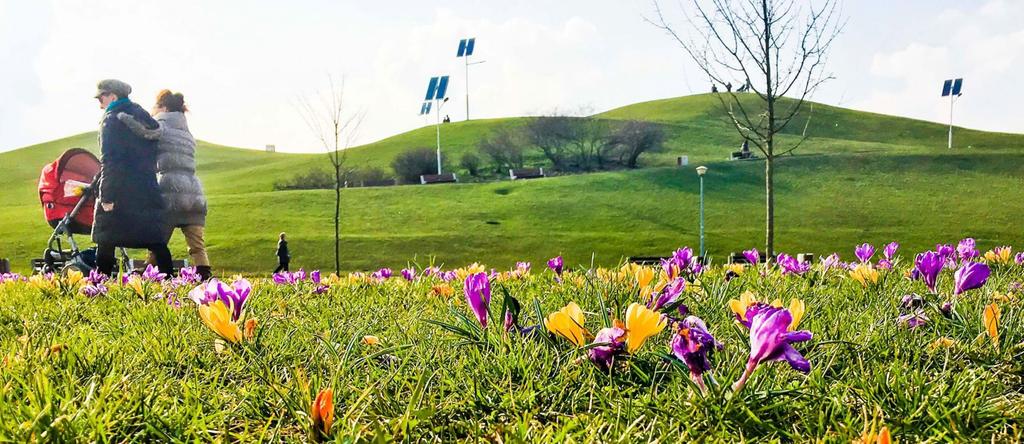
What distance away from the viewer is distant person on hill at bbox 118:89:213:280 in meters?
11.2

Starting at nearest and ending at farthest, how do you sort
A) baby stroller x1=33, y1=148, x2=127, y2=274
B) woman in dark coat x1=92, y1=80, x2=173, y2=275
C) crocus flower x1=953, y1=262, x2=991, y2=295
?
crocus flower x1=953, y1=262, x2=991, y2=295 < woman in dark coat x1=92, y1=80, x2=173, y2=275 < baby stroller x1=33, y1=148, x2=127, y2=274

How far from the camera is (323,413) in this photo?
4.74 feet

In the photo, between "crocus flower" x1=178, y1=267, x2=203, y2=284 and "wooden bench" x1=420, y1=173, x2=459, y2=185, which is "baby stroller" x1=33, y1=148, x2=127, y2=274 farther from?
"wooden bench" x1=420, y1=173, x2=459, y2=185

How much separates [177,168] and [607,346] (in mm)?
11217

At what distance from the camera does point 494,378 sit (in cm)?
184

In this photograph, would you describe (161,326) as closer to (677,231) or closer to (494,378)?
(494,378)

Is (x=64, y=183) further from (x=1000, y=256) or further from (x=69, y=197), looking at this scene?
(x=1000, y=256)

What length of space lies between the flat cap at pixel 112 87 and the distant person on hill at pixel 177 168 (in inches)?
26.1

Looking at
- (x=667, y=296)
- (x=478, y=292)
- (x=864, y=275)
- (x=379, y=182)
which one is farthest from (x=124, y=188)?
(x=379, y=182)

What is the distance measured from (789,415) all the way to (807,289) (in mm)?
2213

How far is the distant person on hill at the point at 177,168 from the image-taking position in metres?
11.2

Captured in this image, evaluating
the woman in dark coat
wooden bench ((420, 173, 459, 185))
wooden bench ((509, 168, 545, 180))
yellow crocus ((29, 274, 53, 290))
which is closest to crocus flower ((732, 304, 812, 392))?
yellow crocus ((29, 274, 53, 290))

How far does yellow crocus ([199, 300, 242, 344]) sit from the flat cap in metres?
9.93

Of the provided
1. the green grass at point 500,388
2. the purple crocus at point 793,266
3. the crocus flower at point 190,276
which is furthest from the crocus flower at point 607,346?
the crocus flower at point 190,276
